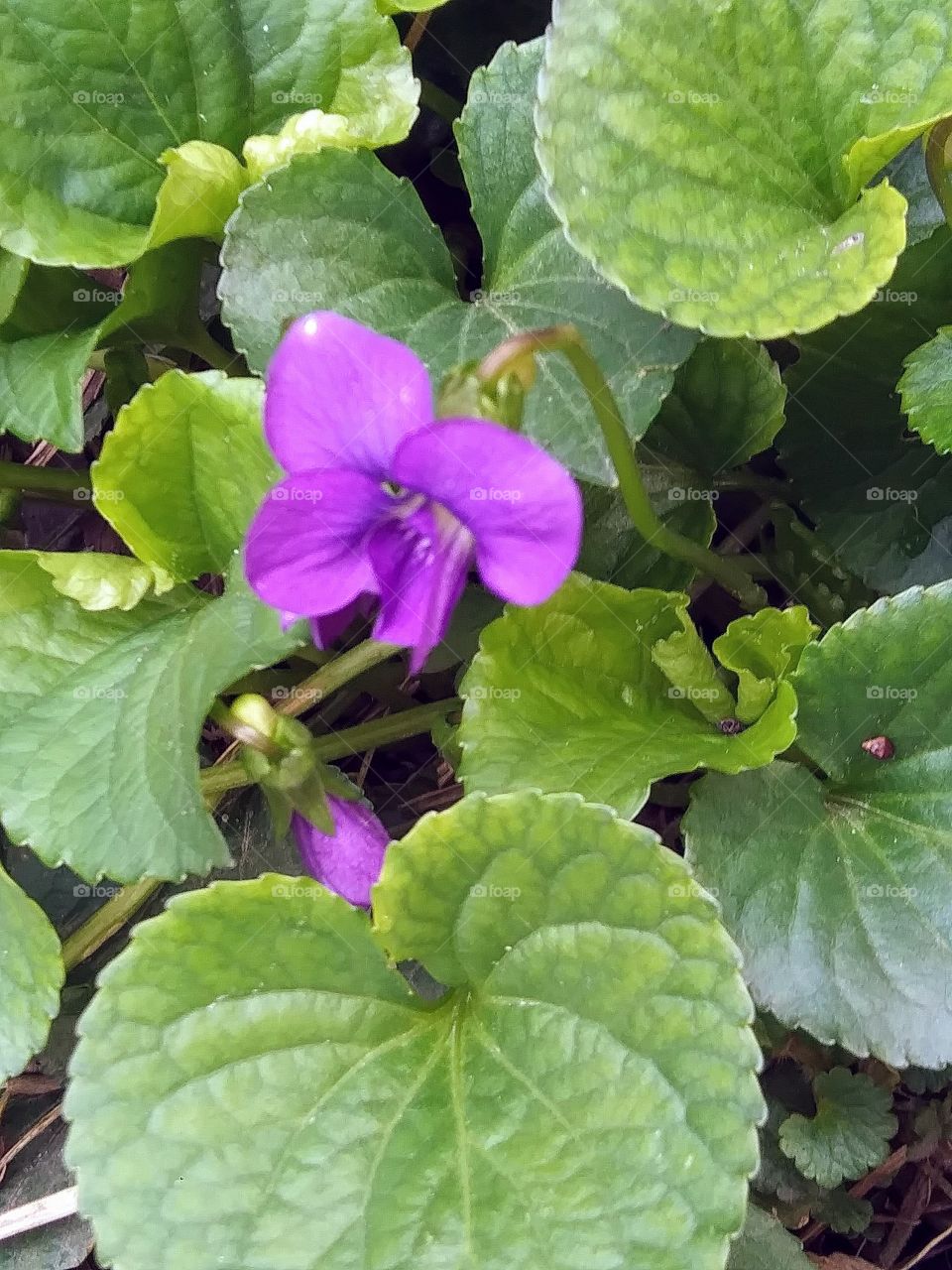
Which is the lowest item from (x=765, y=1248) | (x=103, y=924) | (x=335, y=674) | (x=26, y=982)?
(x=765, y=1248)

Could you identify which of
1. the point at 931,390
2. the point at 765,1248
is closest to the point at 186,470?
the point at 931,390

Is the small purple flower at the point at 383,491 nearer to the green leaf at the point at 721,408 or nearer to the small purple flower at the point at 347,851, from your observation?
the small purple flower at the point at 347,851

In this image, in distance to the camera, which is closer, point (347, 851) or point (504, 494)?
point (504, 494)

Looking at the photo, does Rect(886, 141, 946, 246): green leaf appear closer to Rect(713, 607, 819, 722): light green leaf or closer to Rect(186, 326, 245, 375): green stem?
Rect(713, 607, 819, 722): light green leaf

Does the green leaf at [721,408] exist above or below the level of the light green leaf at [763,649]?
above

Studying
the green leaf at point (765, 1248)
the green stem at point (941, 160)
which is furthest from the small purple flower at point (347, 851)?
the green stem at point (941, 160)

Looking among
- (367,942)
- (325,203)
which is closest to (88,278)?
(325,203)

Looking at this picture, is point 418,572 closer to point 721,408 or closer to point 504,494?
point 504,494
